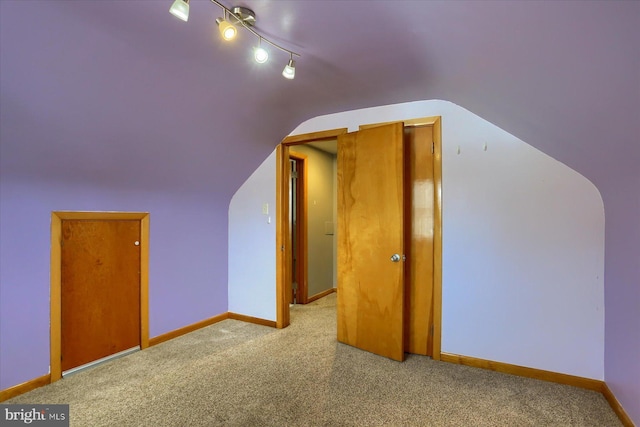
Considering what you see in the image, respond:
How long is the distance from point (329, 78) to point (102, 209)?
6.88ft

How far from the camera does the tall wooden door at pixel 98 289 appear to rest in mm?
2398

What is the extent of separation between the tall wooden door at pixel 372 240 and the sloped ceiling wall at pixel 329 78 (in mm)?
474

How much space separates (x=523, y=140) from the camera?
2354 mm

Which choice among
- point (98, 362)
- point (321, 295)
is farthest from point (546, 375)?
point (98, 362)

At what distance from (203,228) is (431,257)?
2358mm

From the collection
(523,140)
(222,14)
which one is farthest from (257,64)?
(523,140)

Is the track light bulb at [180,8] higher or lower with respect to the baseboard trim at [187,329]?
higher

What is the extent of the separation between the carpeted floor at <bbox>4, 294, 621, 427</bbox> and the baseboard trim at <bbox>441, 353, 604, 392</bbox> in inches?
2.0

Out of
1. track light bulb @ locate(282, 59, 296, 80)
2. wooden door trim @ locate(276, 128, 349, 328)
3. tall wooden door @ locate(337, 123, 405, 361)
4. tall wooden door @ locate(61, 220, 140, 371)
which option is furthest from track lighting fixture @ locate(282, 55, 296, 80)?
tall wooden door @ locate(61, 220, 140, 371)

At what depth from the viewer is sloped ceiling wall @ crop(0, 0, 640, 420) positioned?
4.18ft

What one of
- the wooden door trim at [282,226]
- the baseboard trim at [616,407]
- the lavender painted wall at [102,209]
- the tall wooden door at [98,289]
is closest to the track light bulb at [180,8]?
the lavender painted wall at [102,209]

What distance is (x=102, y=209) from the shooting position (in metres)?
2.58

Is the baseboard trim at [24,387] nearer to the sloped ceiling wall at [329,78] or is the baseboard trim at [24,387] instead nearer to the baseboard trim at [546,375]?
the sloped ceiling wall at [329,78]

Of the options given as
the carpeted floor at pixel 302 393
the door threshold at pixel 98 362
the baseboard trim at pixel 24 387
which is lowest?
the carpeted floor at pixel 302 393
